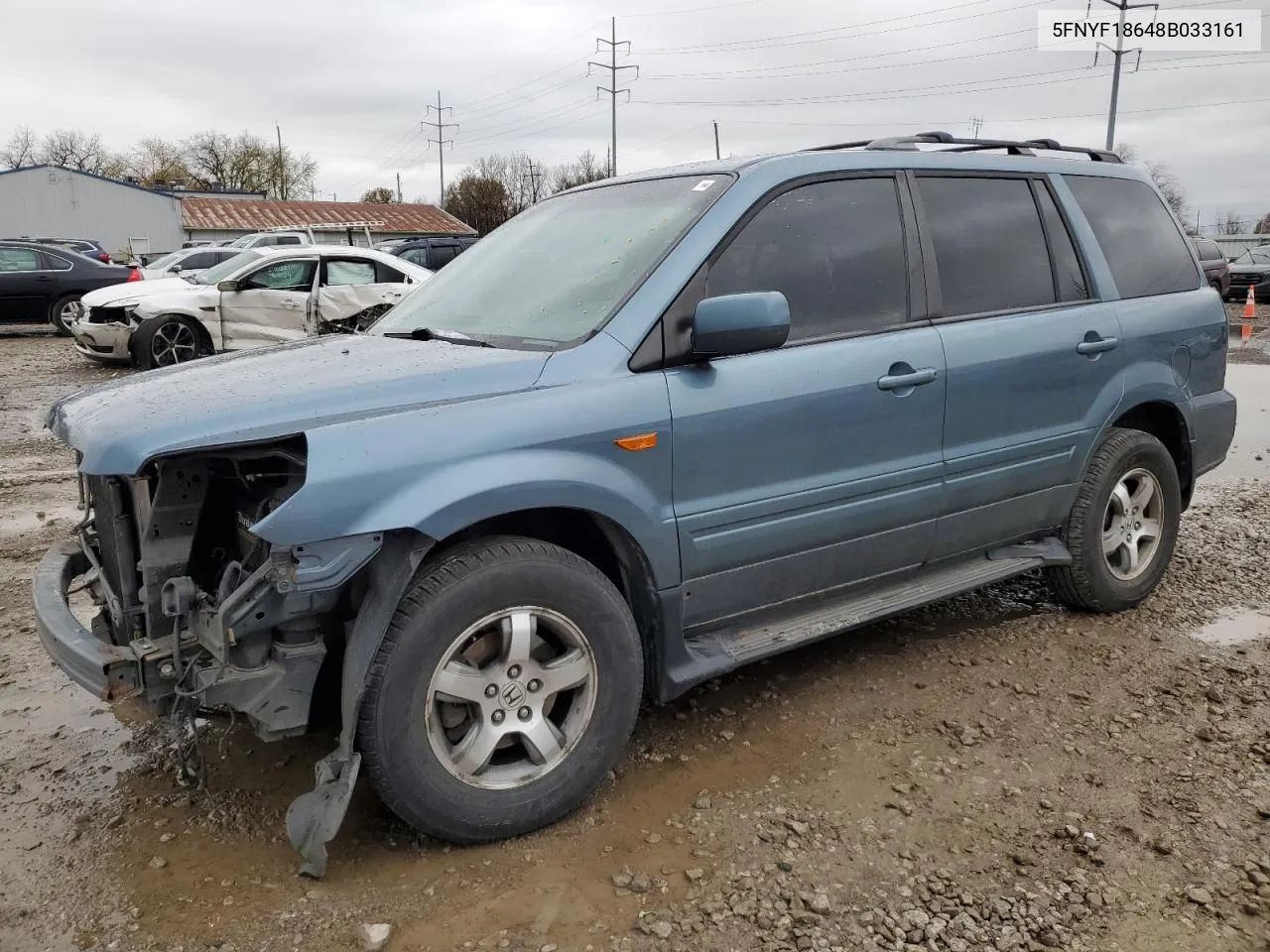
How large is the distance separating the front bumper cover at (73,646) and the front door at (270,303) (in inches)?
349

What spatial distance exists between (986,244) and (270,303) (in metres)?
9.60

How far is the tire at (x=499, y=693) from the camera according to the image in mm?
2572

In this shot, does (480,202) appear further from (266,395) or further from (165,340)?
(266,395)

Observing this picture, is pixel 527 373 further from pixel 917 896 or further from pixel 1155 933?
pixel 1155 933

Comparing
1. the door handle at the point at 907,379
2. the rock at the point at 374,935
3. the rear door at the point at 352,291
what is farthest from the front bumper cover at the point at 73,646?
the rear door at the point at 352,291

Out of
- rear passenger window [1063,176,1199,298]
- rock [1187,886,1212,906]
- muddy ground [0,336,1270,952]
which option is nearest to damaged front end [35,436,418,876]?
muddy ground [0,336,1270,952]

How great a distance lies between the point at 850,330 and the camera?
3412 mm

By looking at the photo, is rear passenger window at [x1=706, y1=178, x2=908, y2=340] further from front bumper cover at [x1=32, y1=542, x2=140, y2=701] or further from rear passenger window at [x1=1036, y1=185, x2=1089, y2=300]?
front bumper cover at [x1=32, y1=542, x2=140, y2=701]

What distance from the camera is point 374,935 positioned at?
242cm

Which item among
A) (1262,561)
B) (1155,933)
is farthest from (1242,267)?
(1155,933)

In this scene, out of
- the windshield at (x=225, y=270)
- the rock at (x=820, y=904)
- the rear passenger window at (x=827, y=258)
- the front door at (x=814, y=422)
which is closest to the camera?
the rock at (x=820, y=904)

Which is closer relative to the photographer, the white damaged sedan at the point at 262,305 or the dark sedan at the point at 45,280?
the white damaged sedan at the point at 262,305

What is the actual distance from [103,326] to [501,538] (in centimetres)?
1128

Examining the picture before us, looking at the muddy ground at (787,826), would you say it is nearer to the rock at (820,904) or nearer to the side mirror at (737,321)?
the rock at (820,904)
